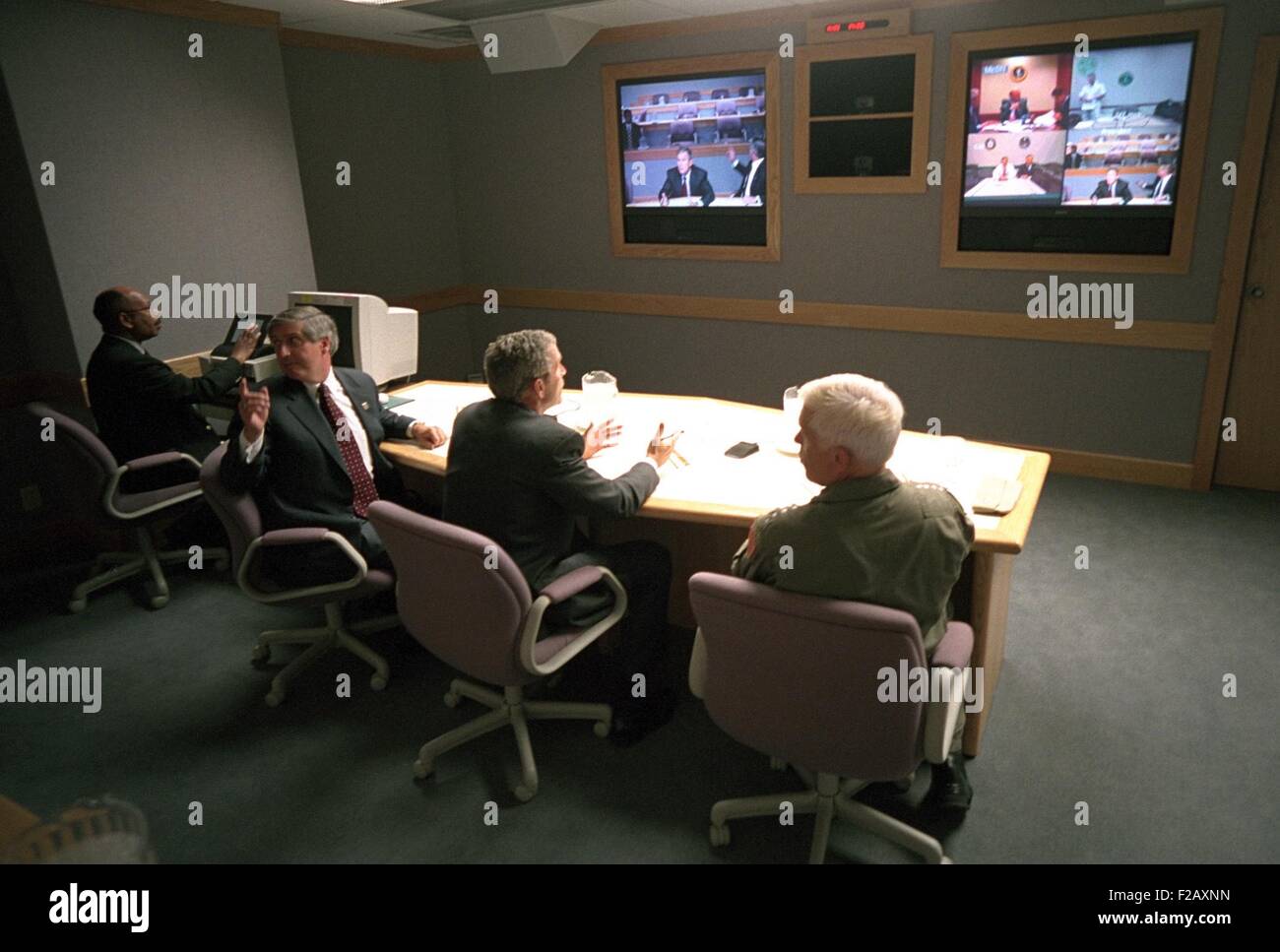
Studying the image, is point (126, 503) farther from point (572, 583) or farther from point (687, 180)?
point (687, 180)

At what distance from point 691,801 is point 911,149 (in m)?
3.38

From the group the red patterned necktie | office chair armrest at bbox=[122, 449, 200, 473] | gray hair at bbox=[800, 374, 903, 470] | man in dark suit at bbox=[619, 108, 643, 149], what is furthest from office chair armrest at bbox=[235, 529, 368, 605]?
man in dark suit at bbox=[619, 108, 643, 149]

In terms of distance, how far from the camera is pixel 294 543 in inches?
106

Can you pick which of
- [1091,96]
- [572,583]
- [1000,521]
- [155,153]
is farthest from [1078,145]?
[155,153]

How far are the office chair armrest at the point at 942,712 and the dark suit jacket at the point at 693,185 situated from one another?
3.71 meters

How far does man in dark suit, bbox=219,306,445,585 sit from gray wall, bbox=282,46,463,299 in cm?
252

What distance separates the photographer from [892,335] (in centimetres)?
475

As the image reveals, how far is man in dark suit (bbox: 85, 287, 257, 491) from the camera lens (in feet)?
11.3

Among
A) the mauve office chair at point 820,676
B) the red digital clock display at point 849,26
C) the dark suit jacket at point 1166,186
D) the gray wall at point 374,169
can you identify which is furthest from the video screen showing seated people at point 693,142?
the mauve office chair at point 820,676

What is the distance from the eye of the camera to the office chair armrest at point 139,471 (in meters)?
3.39

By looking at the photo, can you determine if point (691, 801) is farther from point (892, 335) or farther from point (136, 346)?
point (892, 335)

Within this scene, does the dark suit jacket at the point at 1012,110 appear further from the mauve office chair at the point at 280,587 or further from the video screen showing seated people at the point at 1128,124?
the mauve office chair at the point at 280,587

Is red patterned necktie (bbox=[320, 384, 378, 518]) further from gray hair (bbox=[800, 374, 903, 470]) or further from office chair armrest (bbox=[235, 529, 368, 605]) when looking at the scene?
gray hair (bbox=[800, 374, 903, 470])
